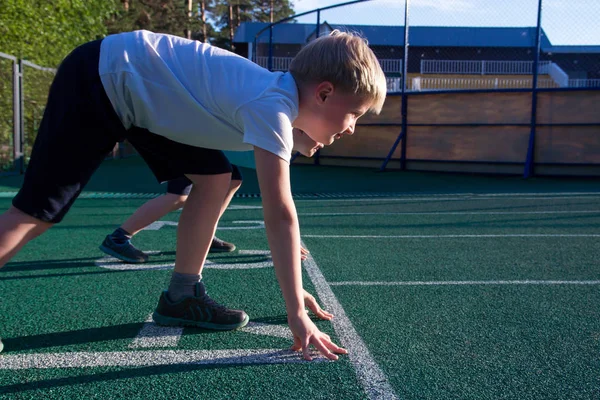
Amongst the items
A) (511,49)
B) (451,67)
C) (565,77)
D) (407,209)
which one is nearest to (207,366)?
(407,209)

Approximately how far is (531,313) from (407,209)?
471 centimetres

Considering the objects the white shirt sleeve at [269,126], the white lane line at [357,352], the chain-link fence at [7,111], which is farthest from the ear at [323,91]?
the chain-link fence at [7,111]

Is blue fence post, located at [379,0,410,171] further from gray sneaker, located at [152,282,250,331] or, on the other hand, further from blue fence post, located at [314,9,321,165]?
gray sneaker, located at [152,282,250,331]

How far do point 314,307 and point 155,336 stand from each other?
0.75 m

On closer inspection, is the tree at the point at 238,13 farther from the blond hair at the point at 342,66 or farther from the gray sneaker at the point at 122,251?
the blond hair at the point at 342,66

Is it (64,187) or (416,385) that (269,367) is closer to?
(416,385)

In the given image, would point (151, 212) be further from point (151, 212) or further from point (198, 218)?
point (198, 218)

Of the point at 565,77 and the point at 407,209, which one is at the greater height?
the point at 565,77

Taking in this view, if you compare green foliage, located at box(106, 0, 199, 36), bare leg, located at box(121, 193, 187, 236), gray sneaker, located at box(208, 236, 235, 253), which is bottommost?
gray sneaker, located at box(208, 236, 235, 253)

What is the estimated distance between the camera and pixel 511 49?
2567 cm

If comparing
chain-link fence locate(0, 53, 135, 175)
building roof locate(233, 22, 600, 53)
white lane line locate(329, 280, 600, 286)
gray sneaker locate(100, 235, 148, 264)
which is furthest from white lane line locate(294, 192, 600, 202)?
chain-link fence locate(0, 53, 135, 175)

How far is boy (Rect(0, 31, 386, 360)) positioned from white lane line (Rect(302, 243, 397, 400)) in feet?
0.49

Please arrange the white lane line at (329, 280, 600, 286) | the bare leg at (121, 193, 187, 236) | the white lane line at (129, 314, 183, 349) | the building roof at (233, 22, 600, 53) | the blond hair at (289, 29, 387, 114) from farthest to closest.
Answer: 1. the building roof at (233, 22, 600, 53)
2. the bare leg at (121, 193, 187, 236)
3. the white lane line at (329, 280, 600, 286)
4. the white lane line at (129, 314, 183, 349)
5. the blond hair at (289, 29, 387, 114)

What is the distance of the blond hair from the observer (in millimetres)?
2117
